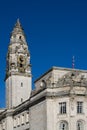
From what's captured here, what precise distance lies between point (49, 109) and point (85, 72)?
37.8ft

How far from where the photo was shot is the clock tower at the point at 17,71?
3575 inches

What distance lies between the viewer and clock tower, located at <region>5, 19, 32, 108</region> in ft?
298

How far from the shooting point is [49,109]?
68.6 meters

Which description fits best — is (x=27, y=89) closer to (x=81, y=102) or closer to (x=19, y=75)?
(x=19, y=75)

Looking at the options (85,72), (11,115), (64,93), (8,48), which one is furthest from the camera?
(8,48)

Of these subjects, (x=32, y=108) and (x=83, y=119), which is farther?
(x=32, y=108)

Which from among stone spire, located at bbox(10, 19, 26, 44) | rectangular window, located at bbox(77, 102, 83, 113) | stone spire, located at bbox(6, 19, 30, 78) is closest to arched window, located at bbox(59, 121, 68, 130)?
rectangular window, located at bbox(77, 102, 83, 113)

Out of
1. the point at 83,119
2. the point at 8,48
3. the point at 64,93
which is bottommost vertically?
the point at 83,119

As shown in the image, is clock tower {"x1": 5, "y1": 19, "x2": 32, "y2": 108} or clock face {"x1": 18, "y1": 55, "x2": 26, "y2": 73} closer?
clock tower {"x1": 5, "y1": 19, "x2": 32, "y2": 108}

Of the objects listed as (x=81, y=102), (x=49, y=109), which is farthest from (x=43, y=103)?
(x=81, y=102)

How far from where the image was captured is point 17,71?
92.3 metres

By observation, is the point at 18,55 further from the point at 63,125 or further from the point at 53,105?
the point at 63,125

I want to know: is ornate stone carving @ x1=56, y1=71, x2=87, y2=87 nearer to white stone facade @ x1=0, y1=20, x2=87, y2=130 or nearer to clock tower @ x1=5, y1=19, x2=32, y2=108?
white stone facade @ x1=0, y1=20, x2=87, y2=130

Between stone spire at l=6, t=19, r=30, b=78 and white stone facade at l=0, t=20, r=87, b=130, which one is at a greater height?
stone spire at l=6, t=19, r=30, b=78
